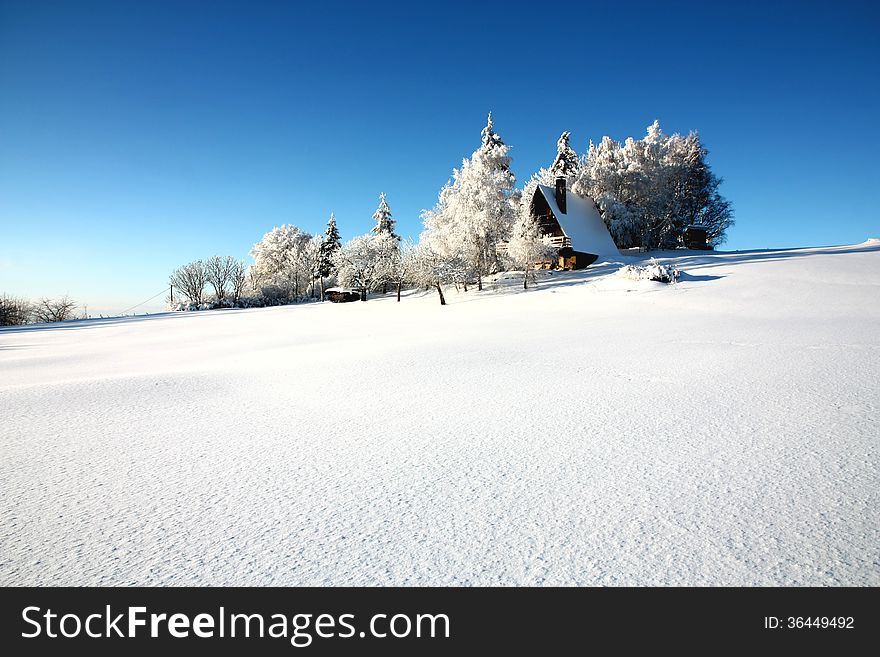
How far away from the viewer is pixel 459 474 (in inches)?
103

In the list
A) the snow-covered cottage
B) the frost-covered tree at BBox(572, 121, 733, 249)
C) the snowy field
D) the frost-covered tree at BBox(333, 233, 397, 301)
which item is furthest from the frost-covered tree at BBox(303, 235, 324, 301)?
the snowy field

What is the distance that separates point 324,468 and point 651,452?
7.91 ft

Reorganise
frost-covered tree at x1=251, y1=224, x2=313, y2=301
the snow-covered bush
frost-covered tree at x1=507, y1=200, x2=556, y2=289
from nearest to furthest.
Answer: the snow-covered bush, frost-covered tree at x1=507, y1=200, x2=556, y2=289, frost-covered tree at x1=251, y1=224, x2=313, y2=301

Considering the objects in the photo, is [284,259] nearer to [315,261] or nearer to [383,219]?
[315,261]

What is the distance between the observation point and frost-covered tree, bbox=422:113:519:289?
2894cm

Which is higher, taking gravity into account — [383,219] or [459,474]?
[383,219]

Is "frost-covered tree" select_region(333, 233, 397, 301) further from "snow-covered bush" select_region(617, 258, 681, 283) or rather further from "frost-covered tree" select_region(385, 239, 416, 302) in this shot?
"snow-covered bush" select_region(617, 258, 681, 283)

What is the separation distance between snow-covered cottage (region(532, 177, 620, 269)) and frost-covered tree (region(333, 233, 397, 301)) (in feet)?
51.8

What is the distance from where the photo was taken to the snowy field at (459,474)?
5.64 feet

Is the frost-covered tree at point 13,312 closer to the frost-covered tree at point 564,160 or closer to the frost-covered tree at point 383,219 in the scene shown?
the frost-covered tree at point 383,219

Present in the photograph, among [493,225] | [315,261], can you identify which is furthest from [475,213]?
[315,261]

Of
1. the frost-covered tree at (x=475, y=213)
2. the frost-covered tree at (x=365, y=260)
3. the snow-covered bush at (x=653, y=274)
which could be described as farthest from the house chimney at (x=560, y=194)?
the frost-covered tree at (x=365, y=260)

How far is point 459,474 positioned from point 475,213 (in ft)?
92.2
